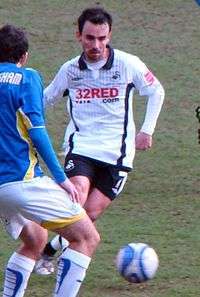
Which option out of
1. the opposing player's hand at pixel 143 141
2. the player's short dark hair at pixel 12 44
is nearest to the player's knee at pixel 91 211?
the opposing player's hand at pixel 143 141

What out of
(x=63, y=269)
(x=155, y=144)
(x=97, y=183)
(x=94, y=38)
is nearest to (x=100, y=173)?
(x=97, y=183)

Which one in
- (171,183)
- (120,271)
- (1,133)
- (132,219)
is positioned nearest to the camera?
(1,133)

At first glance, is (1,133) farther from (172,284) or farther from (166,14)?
(166,14)

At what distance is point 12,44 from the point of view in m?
6.71

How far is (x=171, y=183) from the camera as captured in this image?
10953mm

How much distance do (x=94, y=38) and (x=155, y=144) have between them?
4.69m

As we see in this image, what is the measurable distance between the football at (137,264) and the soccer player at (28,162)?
0.70m

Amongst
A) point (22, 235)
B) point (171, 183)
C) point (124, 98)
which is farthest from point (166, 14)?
point (22, 235)

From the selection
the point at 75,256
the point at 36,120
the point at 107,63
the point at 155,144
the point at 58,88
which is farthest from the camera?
the point at 155,144

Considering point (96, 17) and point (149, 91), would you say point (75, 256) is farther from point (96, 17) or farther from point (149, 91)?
point (96, 17)

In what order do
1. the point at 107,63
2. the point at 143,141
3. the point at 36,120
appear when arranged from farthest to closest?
the point at 107,63, the point at 143,141, the point at 36,120

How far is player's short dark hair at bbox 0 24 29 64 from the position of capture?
671 centimetres

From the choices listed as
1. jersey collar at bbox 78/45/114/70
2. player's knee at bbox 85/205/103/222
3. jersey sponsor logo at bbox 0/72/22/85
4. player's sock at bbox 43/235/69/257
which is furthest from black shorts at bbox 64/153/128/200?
jersey sponsor logo at bbox 0/72/22/85

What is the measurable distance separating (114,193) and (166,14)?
10615mm
